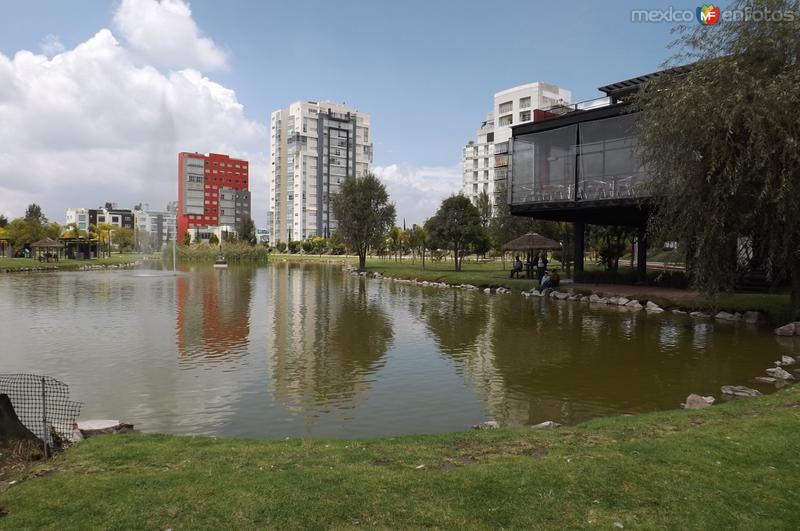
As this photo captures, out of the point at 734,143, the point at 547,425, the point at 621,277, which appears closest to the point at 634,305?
the point at 621,277

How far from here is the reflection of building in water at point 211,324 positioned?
1470 centimetres

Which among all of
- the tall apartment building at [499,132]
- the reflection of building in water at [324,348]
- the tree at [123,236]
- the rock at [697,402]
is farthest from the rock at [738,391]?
the tree at [123,236]

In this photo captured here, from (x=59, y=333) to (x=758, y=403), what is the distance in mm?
18932

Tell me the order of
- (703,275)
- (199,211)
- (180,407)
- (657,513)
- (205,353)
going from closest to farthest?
(657,513)
(180,407)
(205,353)
(703,275)
(199,211)

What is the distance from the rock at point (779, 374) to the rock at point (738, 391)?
1.59m

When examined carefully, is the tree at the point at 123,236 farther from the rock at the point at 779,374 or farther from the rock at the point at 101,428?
the rock at the point at 779,374

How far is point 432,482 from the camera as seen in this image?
5617mm

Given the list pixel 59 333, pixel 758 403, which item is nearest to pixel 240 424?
pixel 758 403

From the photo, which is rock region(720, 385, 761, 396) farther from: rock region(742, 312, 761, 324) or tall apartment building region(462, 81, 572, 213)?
tall apartment building region(462, 81, 572, 213)

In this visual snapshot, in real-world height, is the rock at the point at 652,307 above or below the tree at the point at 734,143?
below

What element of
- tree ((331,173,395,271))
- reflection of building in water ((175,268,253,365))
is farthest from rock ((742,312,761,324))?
tree ((331,173,395,271))

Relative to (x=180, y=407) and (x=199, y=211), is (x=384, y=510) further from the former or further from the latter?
(x=199, y=211)

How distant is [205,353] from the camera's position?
1465cm

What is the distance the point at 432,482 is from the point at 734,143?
15.5 meters
